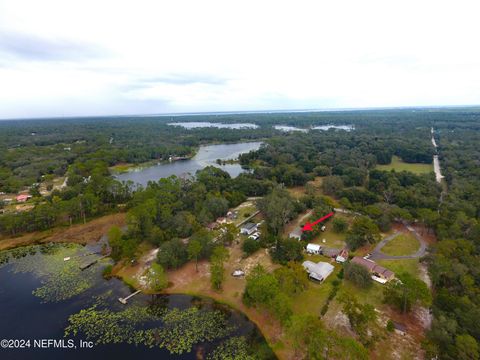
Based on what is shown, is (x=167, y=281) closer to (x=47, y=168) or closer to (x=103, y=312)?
(x=103, y=312)

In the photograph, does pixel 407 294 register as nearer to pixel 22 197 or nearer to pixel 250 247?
pixel 250 247

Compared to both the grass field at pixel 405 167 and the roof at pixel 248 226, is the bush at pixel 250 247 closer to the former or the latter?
the roof at pixel 248 226

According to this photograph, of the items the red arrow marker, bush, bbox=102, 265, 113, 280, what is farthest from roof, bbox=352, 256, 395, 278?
bush, bbox=102, 265, 113, 280

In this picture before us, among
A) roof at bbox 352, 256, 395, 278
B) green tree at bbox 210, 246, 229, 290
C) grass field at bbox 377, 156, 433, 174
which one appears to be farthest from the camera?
grass field at bbox 377, 156, 433, 174

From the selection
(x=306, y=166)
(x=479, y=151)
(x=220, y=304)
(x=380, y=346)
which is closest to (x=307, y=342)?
(x=380, y=346)

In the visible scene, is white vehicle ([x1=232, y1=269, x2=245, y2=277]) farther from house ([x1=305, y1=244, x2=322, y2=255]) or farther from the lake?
the lake

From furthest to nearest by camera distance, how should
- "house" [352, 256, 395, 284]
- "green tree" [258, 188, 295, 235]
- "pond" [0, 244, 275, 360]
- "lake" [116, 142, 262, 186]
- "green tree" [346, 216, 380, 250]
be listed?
"lake" [116, 142, 262, 186], "green tree" [258, 188, 295, 235], "green tree" [346, 216, 380, 250], "house" [352, 256, 395, 284], "pond" [0, 244, 275, 360]

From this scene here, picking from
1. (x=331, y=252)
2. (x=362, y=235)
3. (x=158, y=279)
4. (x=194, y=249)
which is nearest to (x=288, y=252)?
(x=331, y=252)
